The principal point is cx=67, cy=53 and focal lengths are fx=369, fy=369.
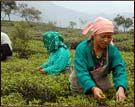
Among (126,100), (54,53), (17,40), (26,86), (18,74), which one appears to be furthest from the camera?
(17,40)

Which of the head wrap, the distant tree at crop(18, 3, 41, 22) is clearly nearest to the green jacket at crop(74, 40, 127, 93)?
the head wrap

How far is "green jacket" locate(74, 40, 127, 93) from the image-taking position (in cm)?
437

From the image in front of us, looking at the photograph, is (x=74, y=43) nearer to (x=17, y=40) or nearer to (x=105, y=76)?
Answer: (x=17, y=40)

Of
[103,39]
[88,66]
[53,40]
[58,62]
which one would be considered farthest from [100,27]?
[53,40]

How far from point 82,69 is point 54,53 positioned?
8.33ft

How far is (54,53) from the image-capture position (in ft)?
22.7

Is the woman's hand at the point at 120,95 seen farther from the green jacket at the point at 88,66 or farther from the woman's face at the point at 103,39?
the woman's face at the point at 103,39

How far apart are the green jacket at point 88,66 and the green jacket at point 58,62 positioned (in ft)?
6.50

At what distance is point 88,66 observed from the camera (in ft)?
15.0

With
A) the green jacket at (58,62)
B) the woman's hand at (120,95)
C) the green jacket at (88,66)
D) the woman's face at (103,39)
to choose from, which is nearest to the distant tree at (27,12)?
the green jacket at (58,62)

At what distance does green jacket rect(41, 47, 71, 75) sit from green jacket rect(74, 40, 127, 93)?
6.50ft

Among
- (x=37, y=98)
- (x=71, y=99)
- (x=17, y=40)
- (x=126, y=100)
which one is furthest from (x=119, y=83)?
(x=17, y=40)

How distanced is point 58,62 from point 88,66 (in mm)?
2132

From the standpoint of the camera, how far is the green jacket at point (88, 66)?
437 centimetres
